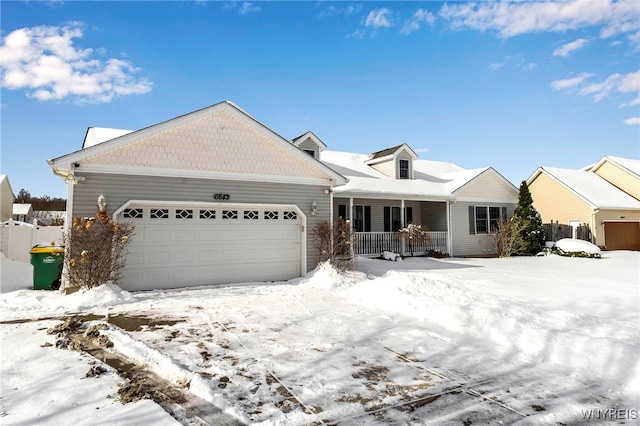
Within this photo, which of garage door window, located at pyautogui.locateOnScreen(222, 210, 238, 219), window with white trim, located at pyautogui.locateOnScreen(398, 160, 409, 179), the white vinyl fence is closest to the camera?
garage door window, located at pyautogui.locateOnScreen(222, 210, 238, 219)

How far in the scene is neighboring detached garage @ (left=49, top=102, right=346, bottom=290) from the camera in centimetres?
899

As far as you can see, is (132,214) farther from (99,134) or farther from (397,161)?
(397,161)

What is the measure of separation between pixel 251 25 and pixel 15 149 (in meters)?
12.5

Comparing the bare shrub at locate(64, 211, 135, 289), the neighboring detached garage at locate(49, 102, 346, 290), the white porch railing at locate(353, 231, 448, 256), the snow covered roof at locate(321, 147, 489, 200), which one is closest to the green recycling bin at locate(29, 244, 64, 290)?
the bare shrub at locate(64, 211, 135, 289)

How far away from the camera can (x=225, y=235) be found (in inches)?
404

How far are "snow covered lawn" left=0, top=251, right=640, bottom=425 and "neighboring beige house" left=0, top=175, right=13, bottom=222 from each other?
102ft

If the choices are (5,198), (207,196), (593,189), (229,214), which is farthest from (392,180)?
(5,198)

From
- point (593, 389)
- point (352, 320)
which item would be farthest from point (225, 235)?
point (593, 389)

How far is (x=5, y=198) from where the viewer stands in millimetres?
32781

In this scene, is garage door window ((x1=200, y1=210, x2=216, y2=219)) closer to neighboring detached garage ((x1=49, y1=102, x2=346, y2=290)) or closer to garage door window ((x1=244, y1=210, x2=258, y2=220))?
neighboring detached garage ((x1=49, y1=102, x2=346, y2=290))

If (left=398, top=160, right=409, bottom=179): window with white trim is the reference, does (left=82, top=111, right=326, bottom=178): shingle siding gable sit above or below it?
below

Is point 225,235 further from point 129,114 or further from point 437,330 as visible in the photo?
point 129,114

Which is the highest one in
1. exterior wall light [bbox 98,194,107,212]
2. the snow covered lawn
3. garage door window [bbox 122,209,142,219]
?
exterior wall light [bbox 98,194,107,212]

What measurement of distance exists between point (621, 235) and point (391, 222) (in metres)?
15.6
